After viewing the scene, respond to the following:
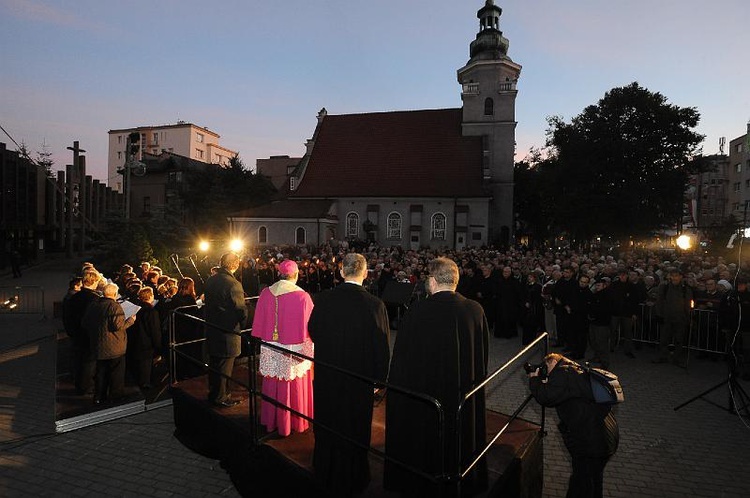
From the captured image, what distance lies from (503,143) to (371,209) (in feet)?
44.4

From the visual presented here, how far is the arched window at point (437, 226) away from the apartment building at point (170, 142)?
4998cm

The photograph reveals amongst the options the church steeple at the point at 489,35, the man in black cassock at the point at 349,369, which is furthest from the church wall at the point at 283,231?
the man in black cassock at the point at 349,369

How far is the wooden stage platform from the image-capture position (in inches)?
154

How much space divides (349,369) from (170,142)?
87140 mm

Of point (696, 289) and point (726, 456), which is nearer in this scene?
point (726, 456)

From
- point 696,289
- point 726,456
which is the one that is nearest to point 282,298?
point 726,456

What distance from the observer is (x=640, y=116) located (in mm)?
33938

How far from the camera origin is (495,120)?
4044 cm

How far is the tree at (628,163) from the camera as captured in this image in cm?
3347

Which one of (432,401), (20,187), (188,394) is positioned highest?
(20,187)

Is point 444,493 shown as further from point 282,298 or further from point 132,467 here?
point 132,467

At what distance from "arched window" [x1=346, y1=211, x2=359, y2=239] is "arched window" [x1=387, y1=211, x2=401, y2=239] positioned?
10.00ft

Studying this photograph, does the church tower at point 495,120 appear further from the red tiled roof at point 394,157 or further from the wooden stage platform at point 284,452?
the wooden stage platform at point 284,452

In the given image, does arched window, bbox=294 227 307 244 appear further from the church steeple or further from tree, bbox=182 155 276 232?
the church steeple
